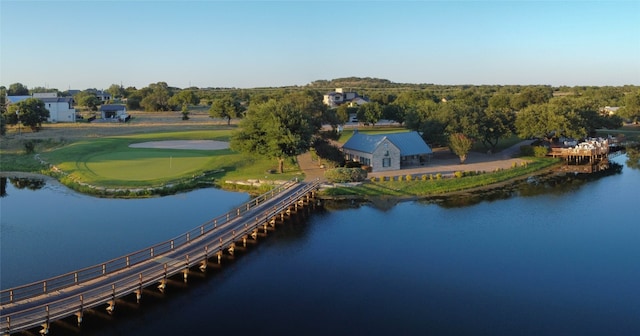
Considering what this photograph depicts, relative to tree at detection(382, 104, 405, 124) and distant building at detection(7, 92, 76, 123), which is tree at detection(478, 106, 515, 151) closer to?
tree at detection(382, 104, 405, 124)

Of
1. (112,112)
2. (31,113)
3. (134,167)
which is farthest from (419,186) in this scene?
(112,112)

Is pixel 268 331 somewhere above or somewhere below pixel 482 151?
below

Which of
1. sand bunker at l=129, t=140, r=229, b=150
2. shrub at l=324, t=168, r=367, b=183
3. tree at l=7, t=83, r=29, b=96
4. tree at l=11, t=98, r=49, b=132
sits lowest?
shrub at l=324, t=168, r=367, b=183

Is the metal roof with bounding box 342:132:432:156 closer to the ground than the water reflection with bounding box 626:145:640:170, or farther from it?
farther from it

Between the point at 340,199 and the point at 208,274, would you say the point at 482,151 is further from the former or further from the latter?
the point at 208,274

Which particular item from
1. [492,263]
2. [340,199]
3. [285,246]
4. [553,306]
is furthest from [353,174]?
[553,306]

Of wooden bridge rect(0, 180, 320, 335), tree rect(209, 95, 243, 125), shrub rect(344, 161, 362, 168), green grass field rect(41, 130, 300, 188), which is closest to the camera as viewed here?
wooden bridge rect(0, 180, 320, 335)

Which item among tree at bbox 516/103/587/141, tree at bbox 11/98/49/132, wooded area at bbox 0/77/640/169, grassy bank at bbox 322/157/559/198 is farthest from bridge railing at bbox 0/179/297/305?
tree at bbox 11/98/49/132

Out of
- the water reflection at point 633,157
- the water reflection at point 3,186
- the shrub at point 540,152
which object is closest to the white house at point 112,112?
the water reflection at point 3,186
